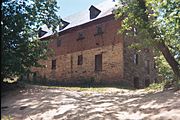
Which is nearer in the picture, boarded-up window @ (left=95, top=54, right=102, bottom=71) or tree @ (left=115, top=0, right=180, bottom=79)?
tree @ (left=115, top=0, right=180, bottom=79)

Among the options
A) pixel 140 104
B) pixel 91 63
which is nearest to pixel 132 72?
pixel 91 63

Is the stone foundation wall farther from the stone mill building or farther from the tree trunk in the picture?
the tree trunk

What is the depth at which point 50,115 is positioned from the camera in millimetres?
9695

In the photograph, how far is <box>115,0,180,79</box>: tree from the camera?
13765 mm

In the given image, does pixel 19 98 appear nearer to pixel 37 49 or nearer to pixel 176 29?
pixel 37 49

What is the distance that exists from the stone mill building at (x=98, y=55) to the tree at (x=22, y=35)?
309 inches

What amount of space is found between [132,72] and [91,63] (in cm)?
483

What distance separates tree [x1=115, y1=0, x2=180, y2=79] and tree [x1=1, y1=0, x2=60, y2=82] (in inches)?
210

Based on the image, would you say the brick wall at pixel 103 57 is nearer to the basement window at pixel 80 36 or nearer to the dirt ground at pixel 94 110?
the basement window at pixel 80 36

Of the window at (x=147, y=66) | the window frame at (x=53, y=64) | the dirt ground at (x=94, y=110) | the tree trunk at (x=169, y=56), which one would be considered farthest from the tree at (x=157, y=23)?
the window frame at (x=53, y=64)

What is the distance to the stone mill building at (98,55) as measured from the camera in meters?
27.6

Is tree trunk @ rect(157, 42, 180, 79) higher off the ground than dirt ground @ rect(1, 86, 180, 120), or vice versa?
tree trunk @ rect(157, 42, 180, 79)

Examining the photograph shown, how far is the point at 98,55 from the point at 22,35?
13846mm

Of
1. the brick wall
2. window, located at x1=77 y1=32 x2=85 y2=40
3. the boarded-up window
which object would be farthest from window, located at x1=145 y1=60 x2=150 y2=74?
window, located at x1=77 y1=32 x2=85 y2=40
